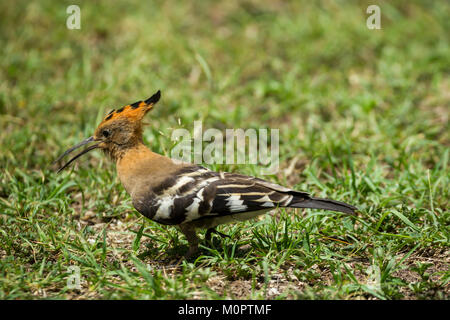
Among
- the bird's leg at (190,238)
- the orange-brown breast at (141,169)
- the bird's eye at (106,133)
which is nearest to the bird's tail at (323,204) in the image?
the bird's leg at (190,238)

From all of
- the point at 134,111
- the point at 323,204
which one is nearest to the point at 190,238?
the point at 323,204

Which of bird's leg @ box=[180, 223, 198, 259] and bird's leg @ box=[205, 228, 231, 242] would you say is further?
bird's leg @ box=[205, 228, 231, 242]

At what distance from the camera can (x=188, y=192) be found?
3.48 m

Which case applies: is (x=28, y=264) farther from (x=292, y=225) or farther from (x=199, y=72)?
(x=199, y=72)

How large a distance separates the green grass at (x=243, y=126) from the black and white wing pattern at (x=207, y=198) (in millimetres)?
265

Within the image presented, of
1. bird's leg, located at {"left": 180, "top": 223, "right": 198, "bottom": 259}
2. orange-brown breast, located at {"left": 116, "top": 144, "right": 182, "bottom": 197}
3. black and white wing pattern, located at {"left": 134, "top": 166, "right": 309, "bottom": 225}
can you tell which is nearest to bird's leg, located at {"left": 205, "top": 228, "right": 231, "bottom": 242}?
bird's leg, located at {"left": 180, "top": 223, "right": 198, "bottom": 259}

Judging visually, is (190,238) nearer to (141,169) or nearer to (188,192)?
(188,192)

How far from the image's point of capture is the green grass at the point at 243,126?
3385mm

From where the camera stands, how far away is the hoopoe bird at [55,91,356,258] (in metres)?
3.42

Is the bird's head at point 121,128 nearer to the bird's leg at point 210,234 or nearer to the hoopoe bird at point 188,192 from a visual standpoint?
the hoopoe bird at point 188,192

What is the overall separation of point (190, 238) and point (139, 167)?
626mm

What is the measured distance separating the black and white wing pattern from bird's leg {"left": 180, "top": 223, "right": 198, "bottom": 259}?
10 centimetres

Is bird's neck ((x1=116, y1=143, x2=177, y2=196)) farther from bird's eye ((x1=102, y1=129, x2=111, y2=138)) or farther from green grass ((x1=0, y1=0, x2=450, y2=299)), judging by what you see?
green grass ((x1=0, y1=0, x2=450, y2=299))

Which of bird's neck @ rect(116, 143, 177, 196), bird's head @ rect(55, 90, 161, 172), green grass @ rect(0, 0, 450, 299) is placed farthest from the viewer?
bird's head @ rect(55, 90, 161, 172)
